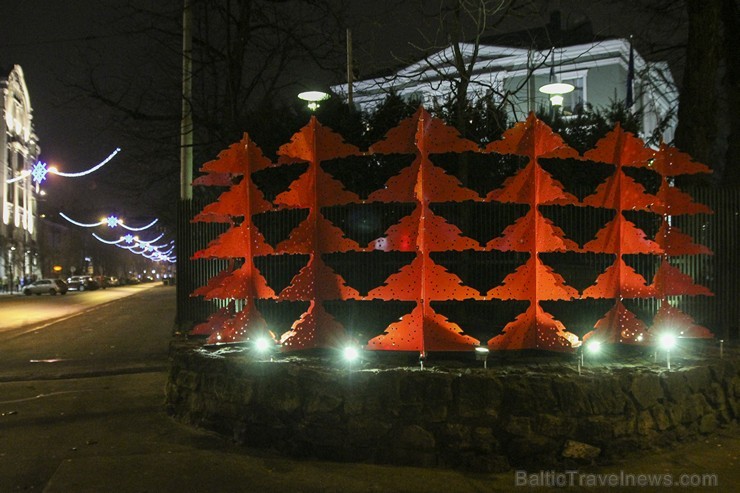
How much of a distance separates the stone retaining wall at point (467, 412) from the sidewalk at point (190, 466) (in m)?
0.17

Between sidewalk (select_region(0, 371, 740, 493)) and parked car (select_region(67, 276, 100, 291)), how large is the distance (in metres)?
62.1

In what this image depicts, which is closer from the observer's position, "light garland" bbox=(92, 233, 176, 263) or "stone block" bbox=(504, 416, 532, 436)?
"stone block" bbox=(504, 416, 532, 436)

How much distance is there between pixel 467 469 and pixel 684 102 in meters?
7.50

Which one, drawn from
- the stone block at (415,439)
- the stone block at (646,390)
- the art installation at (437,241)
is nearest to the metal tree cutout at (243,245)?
the art installation at (437,241)

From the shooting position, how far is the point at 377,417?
5840mm

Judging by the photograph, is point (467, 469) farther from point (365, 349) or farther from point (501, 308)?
point (501, 308)

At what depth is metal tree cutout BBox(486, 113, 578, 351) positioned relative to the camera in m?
6.87

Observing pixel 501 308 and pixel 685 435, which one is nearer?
pixel 685 435

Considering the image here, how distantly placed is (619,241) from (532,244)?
1263 mm

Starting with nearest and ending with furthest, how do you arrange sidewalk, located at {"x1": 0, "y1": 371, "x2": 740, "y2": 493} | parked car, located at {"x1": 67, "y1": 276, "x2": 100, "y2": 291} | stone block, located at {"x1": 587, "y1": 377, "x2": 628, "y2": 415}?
1. sidewalk, located at {"x1": 0, "y1": 371, "x2": 740, "y2": 493}
2. stone block, located at {"x1": 587, "y1": 377, "x2": 628, "y2": 415}
3. parked car, located at {"x1": 67, "y1": 276, "x2": 100, "y2": 291}

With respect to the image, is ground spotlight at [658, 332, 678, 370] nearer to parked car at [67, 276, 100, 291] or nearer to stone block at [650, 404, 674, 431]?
stone block at [650, 404, 674, 431]

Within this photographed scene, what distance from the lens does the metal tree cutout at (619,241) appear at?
24.3ft

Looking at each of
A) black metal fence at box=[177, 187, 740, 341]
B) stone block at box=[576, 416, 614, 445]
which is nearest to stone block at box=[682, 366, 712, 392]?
stone block at box=[576, 416, 614, 445]

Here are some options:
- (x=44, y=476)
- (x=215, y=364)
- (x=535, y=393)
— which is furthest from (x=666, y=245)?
(x=44, y=476)
